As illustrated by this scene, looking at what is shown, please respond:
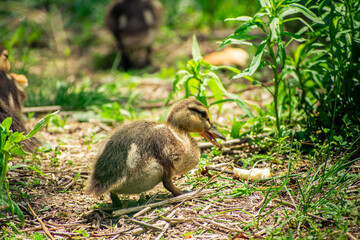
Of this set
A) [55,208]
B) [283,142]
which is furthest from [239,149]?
[55,208]

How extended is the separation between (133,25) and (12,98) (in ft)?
14.9

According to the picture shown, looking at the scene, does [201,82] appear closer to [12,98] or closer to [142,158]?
[142,158]

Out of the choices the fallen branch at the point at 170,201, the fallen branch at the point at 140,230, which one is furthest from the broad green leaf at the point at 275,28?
the fallen branch at the point at 140,230

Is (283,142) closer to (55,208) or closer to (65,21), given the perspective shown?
(55,208)

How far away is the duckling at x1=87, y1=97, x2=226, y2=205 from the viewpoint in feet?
9.89

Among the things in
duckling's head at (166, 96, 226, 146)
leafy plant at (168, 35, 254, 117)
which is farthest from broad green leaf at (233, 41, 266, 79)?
leafy plant at (168, 35, 254, 117)

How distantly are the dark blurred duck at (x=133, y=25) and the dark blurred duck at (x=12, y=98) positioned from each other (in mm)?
3694

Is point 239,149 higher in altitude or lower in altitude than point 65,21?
lower

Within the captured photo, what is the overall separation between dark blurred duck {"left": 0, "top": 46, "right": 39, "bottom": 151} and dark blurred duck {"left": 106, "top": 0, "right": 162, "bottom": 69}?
3.69 m

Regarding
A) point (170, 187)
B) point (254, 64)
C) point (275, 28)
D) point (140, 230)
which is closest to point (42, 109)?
point (170, 187)

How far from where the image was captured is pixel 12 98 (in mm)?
4352

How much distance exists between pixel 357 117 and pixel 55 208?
283 centimetres

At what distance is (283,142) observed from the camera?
144 inches

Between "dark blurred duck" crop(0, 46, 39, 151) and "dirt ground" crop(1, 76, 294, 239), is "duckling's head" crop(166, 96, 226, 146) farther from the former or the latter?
"dark blurred duck" crop(0, 46, 39, 151)
